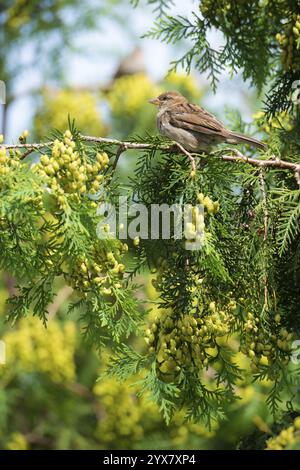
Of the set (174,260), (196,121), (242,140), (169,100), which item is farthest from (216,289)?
(169,100)

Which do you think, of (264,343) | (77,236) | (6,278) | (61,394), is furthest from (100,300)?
(6,278)

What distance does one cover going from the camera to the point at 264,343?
259cm

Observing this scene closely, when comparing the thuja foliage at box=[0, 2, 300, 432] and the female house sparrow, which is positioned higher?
the female house sparrow

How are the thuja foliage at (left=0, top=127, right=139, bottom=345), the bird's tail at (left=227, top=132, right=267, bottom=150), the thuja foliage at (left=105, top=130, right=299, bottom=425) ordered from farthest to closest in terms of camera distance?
the bird's tail at (left=227, top=132, right=267, bottom=150) < the thuja foliage at (left=105, top=130, right=299, bottom=425) < the thuja foliage at (left=0, top=127, right=139, bottom=345)

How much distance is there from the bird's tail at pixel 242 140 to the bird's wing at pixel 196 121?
45 millimetres

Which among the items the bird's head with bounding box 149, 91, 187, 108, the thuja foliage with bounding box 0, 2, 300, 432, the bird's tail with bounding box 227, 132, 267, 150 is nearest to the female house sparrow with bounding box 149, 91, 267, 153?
the bird's tail with bounding box 227, 132, 267, 150

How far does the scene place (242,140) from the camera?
3400 millimetres

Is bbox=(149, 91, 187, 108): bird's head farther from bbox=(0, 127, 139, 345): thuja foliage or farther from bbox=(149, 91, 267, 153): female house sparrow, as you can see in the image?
bbox=(0, 127, 139, 345): thuja foliage

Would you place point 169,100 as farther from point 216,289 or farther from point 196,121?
point 216,289

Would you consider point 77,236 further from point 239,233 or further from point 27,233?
point 239,233

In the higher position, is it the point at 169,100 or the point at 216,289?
the point at 169,100

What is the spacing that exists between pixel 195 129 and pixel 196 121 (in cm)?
6

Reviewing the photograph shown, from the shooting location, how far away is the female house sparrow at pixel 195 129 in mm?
→ 3402

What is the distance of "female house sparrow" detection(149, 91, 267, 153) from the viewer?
3.40 meters
